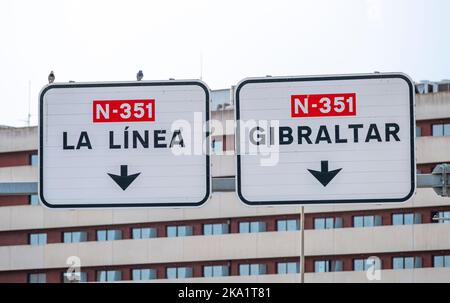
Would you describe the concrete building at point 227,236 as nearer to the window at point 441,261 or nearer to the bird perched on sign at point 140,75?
the window at point 441,261

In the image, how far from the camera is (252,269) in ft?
318

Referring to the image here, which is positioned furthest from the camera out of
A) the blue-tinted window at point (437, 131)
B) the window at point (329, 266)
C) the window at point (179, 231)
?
the window at point (179, 231)

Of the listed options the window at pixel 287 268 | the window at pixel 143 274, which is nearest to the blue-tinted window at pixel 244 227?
the window at pixel 287 268

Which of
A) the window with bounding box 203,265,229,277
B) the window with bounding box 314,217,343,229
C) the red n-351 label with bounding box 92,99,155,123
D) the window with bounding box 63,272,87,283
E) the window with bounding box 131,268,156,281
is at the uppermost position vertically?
the red n-351 label with bounding box 92,99,155,123

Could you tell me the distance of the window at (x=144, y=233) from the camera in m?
98.7

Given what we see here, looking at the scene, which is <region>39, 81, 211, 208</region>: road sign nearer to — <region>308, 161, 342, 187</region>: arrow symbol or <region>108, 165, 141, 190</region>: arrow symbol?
<region>108, 165, 141, 190</region>: arrow symbol

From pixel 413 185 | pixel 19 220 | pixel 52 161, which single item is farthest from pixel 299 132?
pixel 19 220

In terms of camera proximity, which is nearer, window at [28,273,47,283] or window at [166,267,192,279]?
window at [166,267,192,279]

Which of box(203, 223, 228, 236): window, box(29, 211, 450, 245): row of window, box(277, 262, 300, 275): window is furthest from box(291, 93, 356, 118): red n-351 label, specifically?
box(203, 223, 228, 236): window

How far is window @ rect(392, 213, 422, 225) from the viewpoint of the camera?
306ft

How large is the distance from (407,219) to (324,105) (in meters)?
81.9

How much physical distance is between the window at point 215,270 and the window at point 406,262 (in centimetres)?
1206

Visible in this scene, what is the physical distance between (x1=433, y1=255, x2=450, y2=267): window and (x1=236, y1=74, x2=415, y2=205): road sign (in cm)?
8273

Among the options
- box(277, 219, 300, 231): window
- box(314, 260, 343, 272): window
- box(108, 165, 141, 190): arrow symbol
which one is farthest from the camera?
box(277, 219, 300, 231): window
